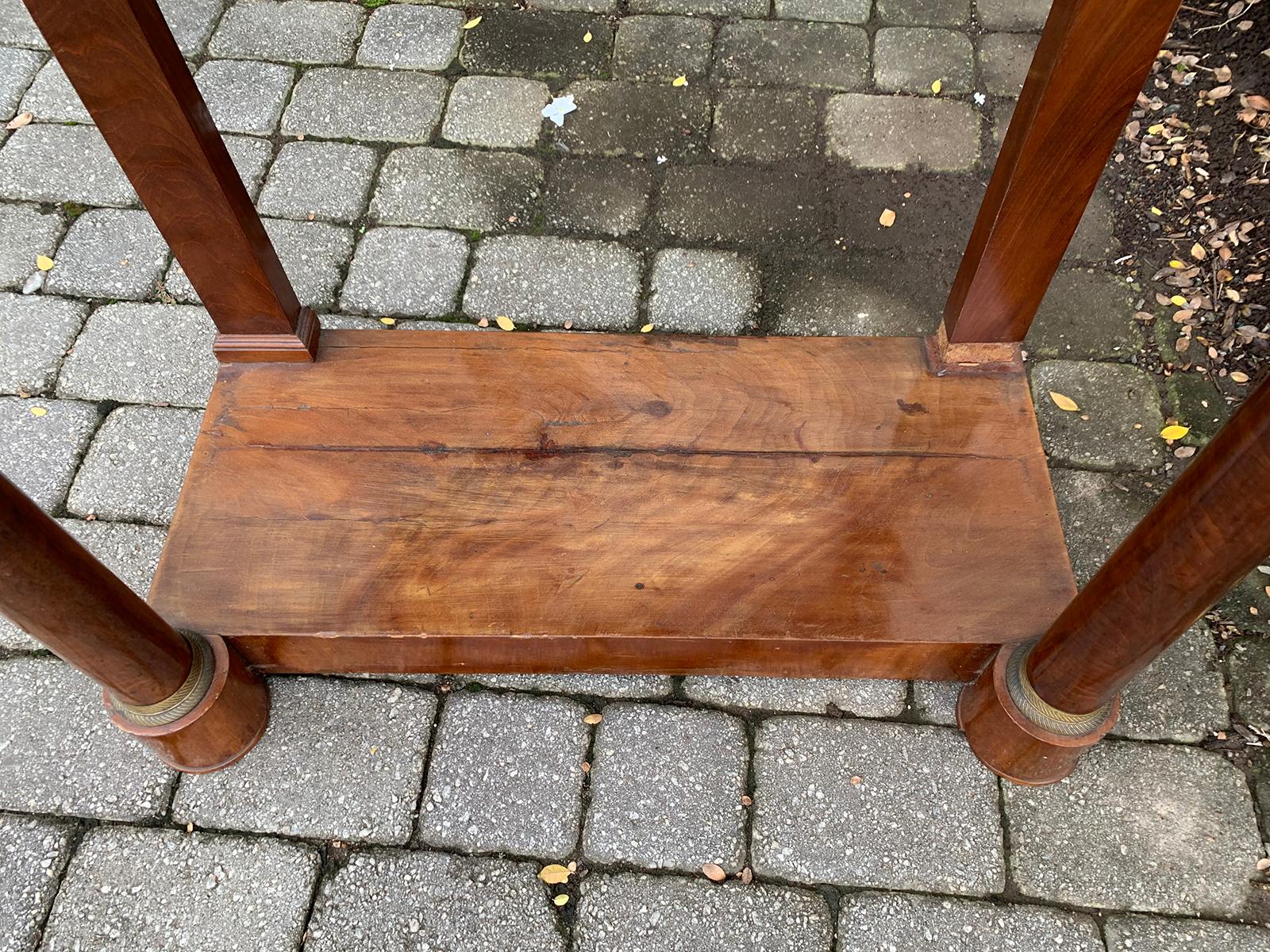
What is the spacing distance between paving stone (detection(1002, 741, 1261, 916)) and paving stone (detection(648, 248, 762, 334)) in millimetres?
1469

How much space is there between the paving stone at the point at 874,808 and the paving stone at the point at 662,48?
2.32 m

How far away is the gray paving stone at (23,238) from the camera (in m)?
2.93

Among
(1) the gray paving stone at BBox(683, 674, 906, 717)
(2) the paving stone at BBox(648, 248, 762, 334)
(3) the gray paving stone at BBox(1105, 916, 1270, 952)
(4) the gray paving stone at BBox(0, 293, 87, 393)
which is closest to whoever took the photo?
(3) the gray paving stone at BBox(1105, 916, 1270, 952)

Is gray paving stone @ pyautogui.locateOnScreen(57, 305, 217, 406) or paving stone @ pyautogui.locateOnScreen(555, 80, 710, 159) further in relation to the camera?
paving stone @ pyautogui.locateOnScreen(555, 80, 710, 159)

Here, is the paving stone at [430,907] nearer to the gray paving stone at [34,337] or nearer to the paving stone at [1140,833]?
the paving stone at [1140,833]

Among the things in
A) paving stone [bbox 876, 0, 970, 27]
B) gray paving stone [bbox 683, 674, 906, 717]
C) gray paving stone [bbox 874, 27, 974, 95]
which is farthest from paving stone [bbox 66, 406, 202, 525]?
paving stone [bbox 876, 0, 970, 27]

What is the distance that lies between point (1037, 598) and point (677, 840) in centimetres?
93

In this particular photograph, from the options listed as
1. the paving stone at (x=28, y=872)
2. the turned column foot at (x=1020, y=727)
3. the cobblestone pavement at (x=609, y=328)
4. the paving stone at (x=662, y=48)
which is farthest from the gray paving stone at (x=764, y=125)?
the paving stone at (x=28, y=872)

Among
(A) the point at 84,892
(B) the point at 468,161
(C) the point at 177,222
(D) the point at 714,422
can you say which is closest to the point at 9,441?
(C) the point at 177,222

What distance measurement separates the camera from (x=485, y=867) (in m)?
2.04

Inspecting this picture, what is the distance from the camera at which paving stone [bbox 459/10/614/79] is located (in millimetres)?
3422

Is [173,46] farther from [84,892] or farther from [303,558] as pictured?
[84,892]

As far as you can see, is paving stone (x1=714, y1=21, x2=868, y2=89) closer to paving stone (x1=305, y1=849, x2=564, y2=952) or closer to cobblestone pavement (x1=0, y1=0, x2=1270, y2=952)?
cobblestone pavement (x1=0, y1=0, x2=1270, y2=952)

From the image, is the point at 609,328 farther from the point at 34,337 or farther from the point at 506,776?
the point at 34,337
